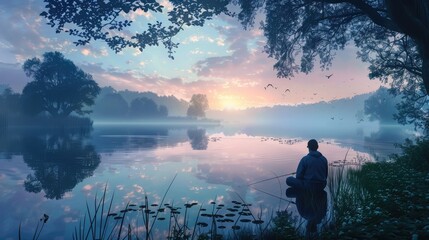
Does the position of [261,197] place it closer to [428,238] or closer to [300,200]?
[300,200]

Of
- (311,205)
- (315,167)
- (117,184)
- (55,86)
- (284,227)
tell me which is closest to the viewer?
(284,227)

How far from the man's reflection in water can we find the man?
13.1 inches

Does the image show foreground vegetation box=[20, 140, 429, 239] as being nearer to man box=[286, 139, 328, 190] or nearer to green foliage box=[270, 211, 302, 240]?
green foliage box=[270, 211, 302, 240]

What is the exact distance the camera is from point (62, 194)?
12.6m

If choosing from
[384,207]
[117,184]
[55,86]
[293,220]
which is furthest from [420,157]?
[55,86]

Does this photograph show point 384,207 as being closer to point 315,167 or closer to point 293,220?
point 293,220

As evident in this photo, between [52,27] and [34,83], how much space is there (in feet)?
217

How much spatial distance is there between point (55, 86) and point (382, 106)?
12622 cm

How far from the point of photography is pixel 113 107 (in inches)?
5625

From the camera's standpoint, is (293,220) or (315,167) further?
(315,167)

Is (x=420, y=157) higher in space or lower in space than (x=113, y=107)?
lower

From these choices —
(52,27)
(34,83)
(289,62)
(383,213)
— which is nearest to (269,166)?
(289,62)

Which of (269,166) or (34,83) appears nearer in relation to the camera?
(269,166)

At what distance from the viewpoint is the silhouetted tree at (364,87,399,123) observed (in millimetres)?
123812
